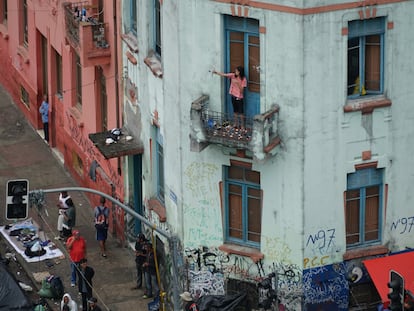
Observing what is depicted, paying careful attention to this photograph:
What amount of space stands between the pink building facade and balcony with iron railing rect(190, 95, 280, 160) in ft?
20.7

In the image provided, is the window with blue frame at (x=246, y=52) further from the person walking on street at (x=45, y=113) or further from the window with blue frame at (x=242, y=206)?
the person walking on street at (x=45, y=113)

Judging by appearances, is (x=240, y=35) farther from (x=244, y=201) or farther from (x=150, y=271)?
(x=150, y=271)

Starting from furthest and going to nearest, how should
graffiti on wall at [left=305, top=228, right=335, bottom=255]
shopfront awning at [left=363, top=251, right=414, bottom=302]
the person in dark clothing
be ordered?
the person in dark clothing → shopfront awning at [left=363, top=251, right=414, bottom=302] → graffiti on wall at [left=305, top=228, right=335, bottom=255]

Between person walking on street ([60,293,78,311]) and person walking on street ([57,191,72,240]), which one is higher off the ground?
person walking on street ([57,191,72,240])

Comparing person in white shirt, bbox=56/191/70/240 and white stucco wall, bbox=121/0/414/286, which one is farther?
person in white shirt, bbox=56/191/70/240

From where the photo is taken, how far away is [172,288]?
2055 inches

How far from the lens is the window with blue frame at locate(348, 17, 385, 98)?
155 feet

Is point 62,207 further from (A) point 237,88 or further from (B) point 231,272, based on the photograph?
(A) point 237,88

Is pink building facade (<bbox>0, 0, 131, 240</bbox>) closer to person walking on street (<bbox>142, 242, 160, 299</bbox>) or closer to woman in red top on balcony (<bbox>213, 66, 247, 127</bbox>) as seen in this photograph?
person walking on street (<bbox>142, 242, 160, 299</bbox>)

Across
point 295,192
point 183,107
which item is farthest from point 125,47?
point 295,192

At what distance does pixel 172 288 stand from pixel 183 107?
6.06 meters

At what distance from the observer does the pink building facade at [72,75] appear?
182 feet

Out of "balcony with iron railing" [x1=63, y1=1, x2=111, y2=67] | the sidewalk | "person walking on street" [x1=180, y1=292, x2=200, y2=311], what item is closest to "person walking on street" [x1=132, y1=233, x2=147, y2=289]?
the sidewalk

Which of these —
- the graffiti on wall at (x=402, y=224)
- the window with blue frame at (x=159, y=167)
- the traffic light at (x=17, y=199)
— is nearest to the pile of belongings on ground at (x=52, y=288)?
the window with blue frame at (x=159, y=167)
